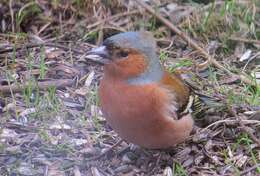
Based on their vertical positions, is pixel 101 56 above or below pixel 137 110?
above

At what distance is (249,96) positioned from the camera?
541 cm

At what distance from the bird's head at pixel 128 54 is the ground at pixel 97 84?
0.11m

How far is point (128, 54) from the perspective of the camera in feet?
14.3

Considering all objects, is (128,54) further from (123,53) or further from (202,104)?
(202,104)

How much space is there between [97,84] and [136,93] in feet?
4.15

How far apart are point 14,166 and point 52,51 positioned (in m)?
1.64

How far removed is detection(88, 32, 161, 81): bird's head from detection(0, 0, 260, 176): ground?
0.37 ft

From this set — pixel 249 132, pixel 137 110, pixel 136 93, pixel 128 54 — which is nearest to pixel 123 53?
pixel 128 54

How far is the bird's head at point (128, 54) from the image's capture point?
14.2 ft

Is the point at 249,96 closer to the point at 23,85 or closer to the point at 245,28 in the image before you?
the point at 245,28

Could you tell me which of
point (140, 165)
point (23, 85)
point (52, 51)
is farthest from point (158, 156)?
point (52, 51)

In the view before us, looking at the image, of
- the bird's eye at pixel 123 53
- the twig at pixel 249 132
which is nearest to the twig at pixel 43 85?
the bird's eye at pixel 123 53

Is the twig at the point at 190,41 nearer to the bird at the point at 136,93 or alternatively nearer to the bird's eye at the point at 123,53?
the bird at the point at 136,93

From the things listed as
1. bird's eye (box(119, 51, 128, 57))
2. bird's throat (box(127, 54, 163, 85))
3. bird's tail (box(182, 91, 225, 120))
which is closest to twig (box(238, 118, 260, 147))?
bird's tail (box(182, 91, 225, 120))
